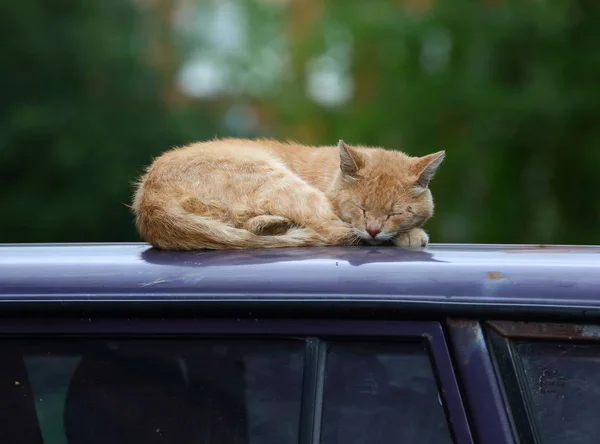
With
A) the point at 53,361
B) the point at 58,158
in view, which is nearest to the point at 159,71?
the point at 58,158

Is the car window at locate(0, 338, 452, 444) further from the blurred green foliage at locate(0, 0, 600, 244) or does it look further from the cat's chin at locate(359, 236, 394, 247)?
the blurred green foliage at locate(0, 0, 600, 244)

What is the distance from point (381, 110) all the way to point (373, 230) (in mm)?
17243

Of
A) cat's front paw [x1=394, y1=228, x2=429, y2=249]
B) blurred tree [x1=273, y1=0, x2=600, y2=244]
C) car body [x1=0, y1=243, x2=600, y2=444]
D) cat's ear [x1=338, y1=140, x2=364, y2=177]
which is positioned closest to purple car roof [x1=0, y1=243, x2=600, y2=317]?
car body [x1=0, y1=243, x2=600, y2=444]

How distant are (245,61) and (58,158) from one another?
429 inches

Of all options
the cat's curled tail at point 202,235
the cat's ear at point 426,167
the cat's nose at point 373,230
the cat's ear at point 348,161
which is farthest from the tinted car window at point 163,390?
the cat's ear at point 426,167

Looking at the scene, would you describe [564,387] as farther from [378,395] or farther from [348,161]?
[348,161]

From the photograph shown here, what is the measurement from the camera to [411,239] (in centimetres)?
420

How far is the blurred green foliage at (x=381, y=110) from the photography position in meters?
19.8

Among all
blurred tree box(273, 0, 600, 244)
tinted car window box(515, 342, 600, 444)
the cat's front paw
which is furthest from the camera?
blurred tree box(273, 0, 600, 244)

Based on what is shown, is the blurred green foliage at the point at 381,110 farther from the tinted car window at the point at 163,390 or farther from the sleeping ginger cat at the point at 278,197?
the tinted car window at the point at 163,390

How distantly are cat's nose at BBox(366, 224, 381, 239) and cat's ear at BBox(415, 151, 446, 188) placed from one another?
42 centimetres

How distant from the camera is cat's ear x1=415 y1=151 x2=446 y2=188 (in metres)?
4.59

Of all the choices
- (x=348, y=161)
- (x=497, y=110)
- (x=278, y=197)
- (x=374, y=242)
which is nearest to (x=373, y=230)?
(x=374, y=242)

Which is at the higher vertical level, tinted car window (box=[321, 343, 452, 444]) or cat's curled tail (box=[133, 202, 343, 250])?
cat's curled tail (box=[133, 202, 343, 250])
